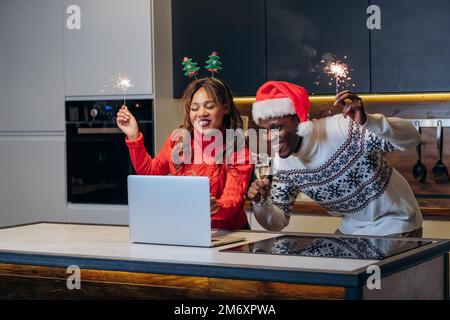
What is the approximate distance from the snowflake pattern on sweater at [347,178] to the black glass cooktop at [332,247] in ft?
0.99

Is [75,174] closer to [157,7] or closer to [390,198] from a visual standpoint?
[157,7]

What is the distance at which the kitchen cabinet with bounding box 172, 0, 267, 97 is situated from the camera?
14.1 feet

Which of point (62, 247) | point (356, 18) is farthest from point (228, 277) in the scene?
point (356, 18)

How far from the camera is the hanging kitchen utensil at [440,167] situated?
425 centimetres

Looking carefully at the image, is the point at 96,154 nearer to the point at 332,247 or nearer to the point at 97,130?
the point at 97,130

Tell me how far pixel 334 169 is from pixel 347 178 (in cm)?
6

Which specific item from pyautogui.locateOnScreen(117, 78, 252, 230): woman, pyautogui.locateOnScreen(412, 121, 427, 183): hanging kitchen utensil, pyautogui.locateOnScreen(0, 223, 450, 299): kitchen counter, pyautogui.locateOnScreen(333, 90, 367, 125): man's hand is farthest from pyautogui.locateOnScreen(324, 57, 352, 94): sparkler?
pyautogui.locateOnScreen(0, 223, 450, 299): kitchen counter

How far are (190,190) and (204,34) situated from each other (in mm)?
2106

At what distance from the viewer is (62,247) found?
8.33 feet

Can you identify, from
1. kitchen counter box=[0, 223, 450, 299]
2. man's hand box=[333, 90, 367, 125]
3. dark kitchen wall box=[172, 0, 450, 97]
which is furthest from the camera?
dark kitchen wall box=[172, 0, 450, 97]

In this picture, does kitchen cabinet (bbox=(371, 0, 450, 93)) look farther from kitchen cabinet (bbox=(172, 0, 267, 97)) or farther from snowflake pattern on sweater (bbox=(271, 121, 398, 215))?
snowflake pattern on sweater (bbox=(271, 121, 398, 215))

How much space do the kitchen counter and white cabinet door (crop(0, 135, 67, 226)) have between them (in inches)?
76.8

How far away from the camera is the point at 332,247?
95.3 inches
